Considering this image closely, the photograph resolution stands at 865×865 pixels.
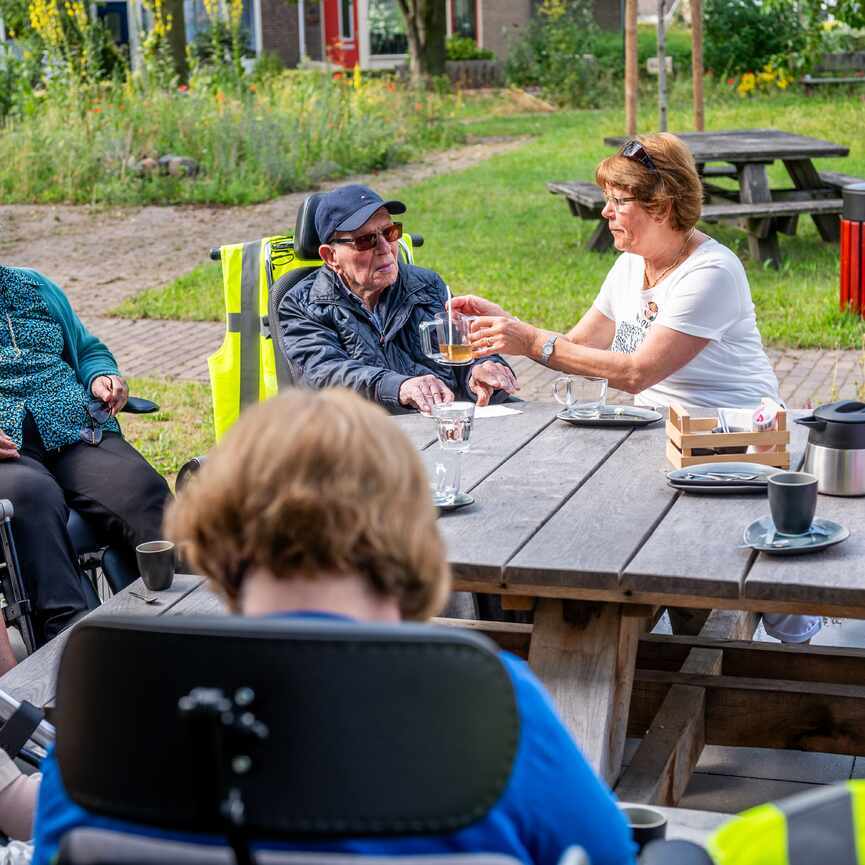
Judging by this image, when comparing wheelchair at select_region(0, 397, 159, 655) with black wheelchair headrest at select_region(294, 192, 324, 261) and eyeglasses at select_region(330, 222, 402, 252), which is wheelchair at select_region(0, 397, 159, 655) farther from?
eyeglasses at select_region(330, 222, 402, 252)

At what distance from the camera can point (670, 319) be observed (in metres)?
3.77

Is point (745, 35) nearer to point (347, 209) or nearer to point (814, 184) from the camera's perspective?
point (814, 184)

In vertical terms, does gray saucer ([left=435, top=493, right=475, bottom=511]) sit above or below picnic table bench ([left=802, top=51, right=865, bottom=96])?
below

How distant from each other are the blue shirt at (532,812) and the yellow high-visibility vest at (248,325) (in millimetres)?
3269

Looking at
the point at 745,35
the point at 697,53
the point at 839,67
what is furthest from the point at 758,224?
the point at 745,35

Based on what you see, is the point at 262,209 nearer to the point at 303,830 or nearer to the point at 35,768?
the point at 35,768

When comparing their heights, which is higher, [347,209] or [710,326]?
[347,209]

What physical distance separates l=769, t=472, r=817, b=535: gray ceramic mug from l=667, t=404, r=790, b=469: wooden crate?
0.42 meters

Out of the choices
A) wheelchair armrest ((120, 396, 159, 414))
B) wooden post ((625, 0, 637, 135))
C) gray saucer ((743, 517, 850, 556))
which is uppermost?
wooden post ((625, 0, 637, 135))

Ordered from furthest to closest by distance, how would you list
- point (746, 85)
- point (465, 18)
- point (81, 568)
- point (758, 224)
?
1. point (465, 18)
2. point (746, 85)
3. point (758, 224)
4. point (81, 568)

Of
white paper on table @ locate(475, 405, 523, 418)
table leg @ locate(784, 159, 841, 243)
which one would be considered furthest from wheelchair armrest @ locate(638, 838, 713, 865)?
table leg @ locate(784, 159, 841, 243)

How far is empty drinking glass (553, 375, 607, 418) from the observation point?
11.7 ft

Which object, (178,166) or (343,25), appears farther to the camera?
(343,25)

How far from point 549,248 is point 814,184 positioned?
212cm
